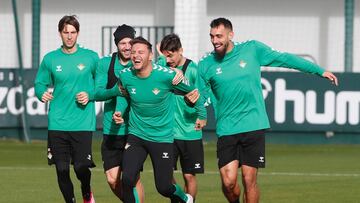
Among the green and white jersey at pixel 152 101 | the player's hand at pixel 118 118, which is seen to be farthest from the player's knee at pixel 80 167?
the green and white jersey at pixel 152 101

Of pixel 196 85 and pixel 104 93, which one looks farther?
pixel 196 85

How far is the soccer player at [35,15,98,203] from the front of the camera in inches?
632

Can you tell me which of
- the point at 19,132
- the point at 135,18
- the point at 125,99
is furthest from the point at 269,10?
the point at 125,99

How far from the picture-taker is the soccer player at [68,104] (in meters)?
16.1

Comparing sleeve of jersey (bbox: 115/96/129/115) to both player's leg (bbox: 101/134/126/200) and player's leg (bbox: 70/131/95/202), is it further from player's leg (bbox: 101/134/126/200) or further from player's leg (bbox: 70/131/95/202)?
player's leg (bbox: 70/131/95/202)

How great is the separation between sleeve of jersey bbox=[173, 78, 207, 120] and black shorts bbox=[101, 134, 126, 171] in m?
0.99

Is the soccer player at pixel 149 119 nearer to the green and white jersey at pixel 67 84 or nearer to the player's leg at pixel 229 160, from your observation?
the player's leg at pixel 229 160

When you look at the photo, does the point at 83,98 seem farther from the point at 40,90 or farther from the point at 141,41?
the point at 141,41

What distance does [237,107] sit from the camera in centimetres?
1502

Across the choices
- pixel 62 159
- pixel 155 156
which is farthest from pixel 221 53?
pixel 62 159

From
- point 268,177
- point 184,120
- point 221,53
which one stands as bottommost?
point 268,177

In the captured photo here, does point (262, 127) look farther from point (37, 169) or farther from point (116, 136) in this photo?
point (37, 169)

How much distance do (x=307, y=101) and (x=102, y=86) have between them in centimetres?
1530

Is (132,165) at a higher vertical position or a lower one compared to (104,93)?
lower
